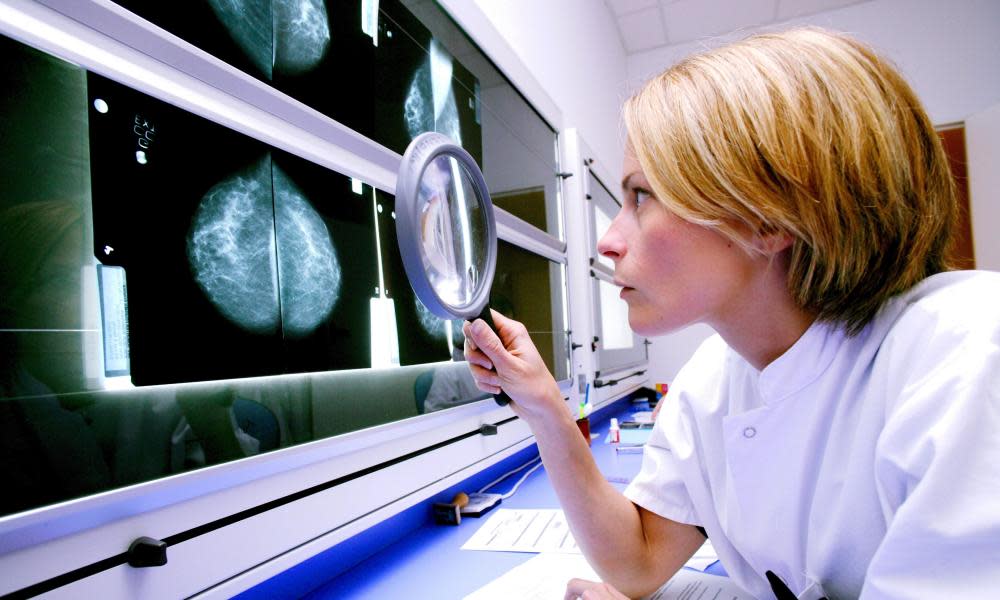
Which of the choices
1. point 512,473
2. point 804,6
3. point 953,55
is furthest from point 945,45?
point 512,473

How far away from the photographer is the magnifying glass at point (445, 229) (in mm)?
595

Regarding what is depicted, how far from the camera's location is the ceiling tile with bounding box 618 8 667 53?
3807mm

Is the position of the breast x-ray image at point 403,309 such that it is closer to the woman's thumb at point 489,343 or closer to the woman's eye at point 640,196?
the woman's thumb at point 489,343

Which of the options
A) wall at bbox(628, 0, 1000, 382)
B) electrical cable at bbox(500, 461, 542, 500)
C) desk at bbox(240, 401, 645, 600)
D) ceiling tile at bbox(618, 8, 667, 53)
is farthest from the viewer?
ceiling tile at bbox(618, 8, 667, 53)

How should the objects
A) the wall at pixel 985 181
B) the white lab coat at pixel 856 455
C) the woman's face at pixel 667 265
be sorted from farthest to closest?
1. the wall at pixel 985 181
2. the woman's face at pixel 667 265
3. the white lab coat at pixel 856 455

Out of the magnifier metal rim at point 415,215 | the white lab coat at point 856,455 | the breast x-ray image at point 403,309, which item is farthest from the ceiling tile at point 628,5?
the magnifier metal rim at point 415,215

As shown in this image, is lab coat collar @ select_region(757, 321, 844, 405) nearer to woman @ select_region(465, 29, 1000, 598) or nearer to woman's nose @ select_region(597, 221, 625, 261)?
woman @ select_region(465, 29, 1000, 598)

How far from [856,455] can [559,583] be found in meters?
0.46

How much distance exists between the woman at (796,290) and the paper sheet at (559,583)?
4 centimetres

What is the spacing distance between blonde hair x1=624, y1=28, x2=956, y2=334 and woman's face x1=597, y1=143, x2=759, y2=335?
0.10 ft

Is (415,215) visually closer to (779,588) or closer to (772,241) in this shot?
(772,241)

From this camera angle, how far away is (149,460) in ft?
1.95

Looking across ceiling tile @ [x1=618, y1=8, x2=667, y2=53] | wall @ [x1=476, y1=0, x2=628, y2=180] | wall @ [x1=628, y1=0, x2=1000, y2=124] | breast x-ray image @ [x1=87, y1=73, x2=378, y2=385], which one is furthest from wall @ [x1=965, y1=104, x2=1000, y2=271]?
breast x-ray image @ [x1=87, y1=73, x2=378, y2=385]

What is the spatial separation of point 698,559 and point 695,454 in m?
0.27
